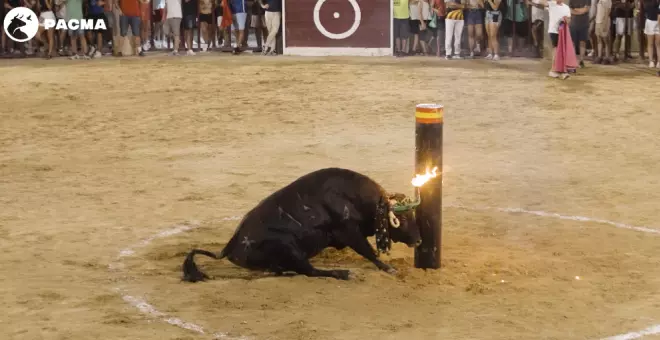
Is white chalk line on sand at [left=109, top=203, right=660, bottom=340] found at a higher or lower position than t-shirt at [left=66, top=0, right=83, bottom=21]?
lower

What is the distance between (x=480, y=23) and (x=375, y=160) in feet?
30.3

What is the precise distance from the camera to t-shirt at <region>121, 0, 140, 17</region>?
75.5 ft

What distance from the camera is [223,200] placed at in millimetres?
11188

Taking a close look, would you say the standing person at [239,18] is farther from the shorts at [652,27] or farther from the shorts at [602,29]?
the shorts at [652,27]

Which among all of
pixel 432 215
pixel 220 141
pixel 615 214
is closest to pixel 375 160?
pixel 220 141

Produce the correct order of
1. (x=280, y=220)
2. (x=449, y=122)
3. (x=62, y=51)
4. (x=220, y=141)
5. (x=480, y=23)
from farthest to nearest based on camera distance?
(x=62, y=51), (x=480, y=23), (x=449, y=122), (x=220, y=141), (x=280, y=220)

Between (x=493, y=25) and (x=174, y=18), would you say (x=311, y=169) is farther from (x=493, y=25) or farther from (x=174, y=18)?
(x=174, y=18)

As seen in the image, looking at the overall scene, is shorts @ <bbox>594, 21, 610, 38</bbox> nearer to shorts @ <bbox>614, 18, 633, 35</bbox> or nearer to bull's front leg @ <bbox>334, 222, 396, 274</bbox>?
shorts @ <bbox>614, 18, 633, 35</bbox>

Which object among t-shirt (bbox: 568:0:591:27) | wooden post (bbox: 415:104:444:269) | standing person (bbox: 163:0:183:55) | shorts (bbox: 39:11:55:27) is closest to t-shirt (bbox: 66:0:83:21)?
shorts (bbox: 39:11:55:27)

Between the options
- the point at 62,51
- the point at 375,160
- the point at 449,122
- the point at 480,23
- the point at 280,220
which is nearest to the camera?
the point at 280,220

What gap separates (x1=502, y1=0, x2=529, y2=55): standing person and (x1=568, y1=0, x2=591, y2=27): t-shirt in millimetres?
2013

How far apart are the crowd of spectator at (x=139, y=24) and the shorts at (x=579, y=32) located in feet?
20.3

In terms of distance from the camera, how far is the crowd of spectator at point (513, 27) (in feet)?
67.9

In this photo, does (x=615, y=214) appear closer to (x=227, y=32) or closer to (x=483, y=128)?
(x=483, y=128)
